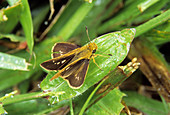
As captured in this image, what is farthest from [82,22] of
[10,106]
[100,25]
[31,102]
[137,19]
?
[10,106]

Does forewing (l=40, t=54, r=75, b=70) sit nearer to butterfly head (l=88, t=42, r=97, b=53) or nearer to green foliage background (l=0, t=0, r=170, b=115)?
green foliage background (l=0, t=0, r=170, b=115)

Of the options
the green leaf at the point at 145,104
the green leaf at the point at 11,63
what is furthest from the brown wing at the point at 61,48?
the green leaf at the point at 145,104

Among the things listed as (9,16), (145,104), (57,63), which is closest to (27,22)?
(9,16)

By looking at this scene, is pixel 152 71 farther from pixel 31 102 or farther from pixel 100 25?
pixel 31 102

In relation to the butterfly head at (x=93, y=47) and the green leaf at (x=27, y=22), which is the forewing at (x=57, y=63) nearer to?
the butterfly head at (x=93, y=47)

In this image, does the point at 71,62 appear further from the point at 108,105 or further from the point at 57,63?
the point at 108,105

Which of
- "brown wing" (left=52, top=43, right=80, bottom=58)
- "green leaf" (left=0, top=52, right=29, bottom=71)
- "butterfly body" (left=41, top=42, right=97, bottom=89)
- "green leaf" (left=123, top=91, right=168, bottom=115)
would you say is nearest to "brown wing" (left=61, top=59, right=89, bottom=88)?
"butterfly body" (left=41, top=42, right=97, bottom=89)

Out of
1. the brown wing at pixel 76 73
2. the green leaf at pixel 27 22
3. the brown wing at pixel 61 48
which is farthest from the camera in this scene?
the green leaf at pixel 27 22
